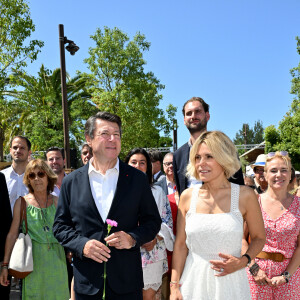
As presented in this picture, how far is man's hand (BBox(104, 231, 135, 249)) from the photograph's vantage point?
8.75ft

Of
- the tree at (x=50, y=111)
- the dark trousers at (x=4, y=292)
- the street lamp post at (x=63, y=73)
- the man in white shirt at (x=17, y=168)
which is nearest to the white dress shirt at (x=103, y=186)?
the dark trousers at (x=4, y=292)

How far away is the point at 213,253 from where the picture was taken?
2.91 metres

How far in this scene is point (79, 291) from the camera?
9.39 ft

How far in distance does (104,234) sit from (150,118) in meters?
23.2

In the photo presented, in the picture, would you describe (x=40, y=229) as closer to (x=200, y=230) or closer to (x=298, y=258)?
(x=200, y=230)

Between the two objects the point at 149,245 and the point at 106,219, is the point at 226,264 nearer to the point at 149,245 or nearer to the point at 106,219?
the point at 106,219

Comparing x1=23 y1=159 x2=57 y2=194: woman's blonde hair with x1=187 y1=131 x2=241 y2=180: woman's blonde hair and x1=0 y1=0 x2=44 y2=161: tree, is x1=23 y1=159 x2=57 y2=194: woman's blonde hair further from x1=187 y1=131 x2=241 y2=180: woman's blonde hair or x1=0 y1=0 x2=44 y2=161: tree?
x1=0 y1=0 x2=44 y2=161: tree

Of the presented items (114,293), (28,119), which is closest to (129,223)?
(114,293)

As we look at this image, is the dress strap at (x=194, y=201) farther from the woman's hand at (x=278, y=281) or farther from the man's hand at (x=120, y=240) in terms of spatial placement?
the woman's hand at (x=278, y=281)

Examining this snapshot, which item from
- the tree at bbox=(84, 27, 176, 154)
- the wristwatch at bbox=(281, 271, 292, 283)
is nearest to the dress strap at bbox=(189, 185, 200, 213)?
the wristwatch at bbox=(281, 271, 292, 283)

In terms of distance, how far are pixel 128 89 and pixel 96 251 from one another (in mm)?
24463

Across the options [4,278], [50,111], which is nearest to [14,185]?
[4,278]

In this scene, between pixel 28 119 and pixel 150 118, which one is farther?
pixel 28 119

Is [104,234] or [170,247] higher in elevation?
[104,234]
